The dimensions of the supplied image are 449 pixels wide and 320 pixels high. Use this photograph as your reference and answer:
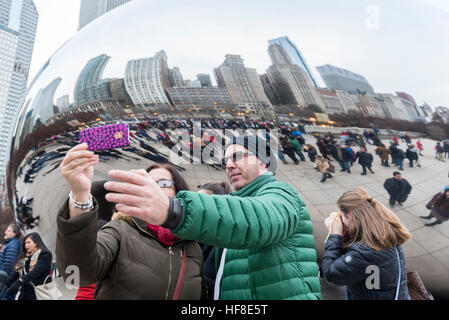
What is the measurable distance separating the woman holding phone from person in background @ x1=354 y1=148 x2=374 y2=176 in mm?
1112

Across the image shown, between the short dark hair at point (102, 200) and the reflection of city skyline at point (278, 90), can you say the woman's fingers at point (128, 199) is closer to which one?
the short dark hair at point (102, 200)

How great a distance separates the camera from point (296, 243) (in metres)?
1.19

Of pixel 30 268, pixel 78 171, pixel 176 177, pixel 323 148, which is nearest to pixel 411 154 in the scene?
pixel 323 148

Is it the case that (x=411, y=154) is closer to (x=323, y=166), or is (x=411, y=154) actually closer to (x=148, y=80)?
(x=323, y=166)

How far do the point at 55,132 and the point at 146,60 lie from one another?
87 centimetres

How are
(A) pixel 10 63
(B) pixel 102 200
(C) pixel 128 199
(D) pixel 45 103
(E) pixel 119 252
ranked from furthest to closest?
(A) pixel 10 63 < (D) pixel 45 103 < (B) pixel 102 200 < (E) pixel 119 252 < (C) pixel 128 199

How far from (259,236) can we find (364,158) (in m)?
1.09

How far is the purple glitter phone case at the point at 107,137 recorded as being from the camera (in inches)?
62.6

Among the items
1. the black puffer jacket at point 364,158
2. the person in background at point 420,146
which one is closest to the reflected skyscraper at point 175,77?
the black puffer jacket at point 364,158

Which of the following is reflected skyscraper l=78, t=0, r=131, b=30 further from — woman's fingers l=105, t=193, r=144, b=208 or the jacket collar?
woman's fingers l=105, t=193, r=144, b=208

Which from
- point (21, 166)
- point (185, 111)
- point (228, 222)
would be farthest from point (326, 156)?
point (21, 166)

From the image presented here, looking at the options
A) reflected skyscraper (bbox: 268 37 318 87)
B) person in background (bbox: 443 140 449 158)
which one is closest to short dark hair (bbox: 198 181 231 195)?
reflected skyscraper (bbox: 268 37 318 87)

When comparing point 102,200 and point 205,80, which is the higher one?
point 205,80

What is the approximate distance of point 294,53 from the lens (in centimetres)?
159
